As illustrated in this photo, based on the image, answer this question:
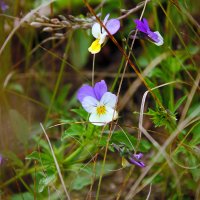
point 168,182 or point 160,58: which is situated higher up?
point 160,58

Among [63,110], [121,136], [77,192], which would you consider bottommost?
[77,192]

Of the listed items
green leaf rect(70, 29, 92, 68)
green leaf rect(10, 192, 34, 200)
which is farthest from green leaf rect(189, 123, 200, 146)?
green leaf rect(70, 29, 92, 68)

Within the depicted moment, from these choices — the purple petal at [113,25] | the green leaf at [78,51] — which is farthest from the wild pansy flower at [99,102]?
the green leaf at [78,51]

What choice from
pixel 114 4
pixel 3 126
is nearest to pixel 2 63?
pixel 3 126

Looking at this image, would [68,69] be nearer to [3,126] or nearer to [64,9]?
[64,9]

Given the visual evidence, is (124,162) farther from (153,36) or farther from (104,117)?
(153,36)

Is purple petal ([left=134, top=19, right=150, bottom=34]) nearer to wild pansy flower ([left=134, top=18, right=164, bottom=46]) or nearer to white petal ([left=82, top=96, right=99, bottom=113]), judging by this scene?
wild pansy flower ([left=134, top=18, right=164, bottom=46])

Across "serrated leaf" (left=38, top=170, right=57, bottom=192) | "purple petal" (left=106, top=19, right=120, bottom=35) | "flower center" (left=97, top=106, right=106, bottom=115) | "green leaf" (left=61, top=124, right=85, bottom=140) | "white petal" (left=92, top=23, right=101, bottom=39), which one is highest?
"purple petal" (left=106, top=19, right=120, bottom=35)
